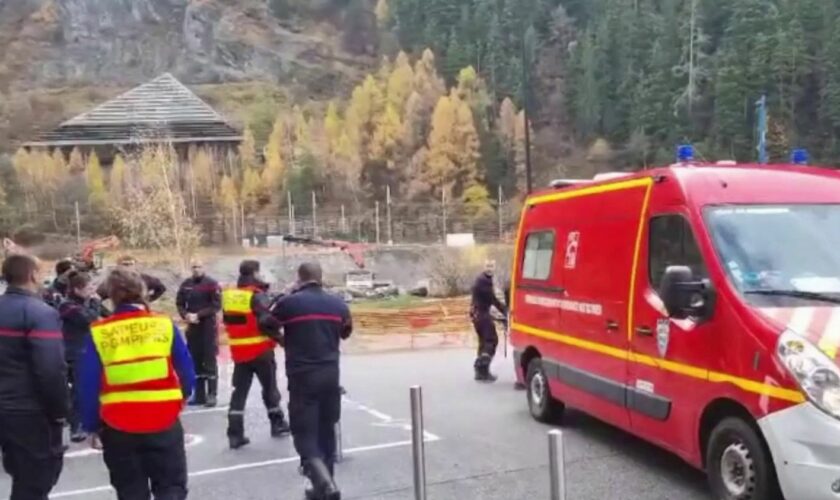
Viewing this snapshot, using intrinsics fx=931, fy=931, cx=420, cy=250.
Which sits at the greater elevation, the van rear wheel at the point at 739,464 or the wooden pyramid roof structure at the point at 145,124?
the wooden pyramid roof structure at the point at 145,124

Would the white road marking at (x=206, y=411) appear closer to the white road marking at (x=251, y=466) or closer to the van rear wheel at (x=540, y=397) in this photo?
the white road marking at (x=251, y=466)

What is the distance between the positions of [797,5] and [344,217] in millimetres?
42010

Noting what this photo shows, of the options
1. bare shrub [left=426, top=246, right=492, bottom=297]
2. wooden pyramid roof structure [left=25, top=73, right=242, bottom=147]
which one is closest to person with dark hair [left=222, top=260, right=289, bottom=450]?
bare shrub [left=426, top=246, right=492, bottom=297]

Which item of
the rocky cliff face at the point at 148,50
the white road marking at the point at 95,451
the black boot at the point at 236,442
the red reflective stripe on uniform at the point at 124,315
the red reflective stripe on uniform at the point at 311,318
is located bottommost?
the white road marking at the point at 95,451

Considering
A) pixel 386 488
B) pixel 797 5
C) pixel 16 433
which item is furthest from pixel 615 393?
pixel 797 5

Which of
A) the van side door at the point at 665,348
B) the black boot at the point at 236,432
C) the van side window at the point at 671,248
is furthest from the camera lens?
the black boot at the point at 236,432

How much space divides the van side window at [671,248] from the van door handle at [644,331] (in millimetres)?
306

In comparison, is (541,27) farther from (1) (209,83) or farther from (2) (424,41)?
(1) (209,83)

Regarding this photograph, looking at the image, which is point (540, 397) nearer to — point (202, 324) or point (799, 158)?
point (799, 158)

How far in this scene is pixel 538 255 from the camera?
9148 mm

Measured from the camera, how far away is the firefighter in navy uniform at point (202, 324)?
1055cm

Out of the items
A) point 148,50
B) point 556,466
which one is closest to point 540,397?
point 556,466

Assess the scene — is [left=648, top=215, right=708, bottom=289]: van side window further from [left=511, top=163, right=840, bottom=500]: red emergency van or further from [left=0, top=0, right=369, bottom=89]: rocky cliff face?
[left=0, top=0, right=369, bottom=89]: rocky cliff face

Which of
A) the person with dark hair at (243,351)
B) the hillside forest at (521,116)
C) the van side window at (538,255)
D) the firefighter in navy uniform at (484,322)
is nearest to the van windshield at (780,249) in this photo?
the van side window at (538,255)
